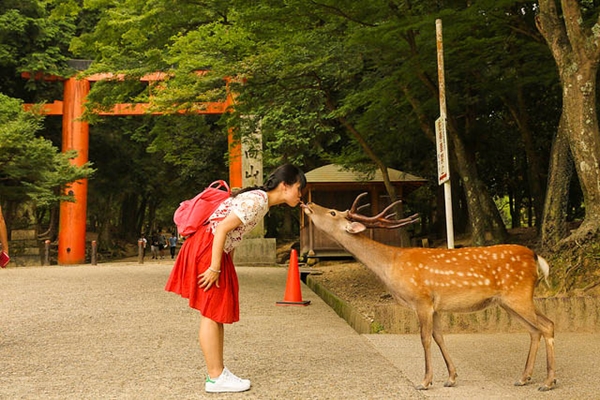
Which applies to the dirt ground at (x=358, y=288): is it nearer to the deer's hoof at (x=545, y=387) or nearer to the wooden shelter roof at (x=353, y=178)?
the deer's hoof at (x=545, y=387)

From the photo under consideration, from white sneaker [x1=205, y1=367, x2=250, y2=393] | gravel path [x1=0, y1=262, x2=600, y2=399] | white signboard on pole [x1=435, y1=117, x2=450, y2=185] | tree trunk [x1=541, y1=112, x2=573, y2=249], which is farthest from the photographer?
tree trunk [x1=541, y1=112, x2=573, y2=249]

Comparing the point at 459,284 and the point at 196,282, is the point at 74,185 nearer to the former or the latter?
the point at 196,282

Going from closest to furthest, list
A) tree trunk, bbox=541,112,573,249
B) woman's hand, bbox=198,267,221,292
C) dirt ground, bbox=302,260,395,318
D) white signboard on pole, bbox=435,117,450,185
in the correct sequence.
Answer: woman's hand, bbox=198,267,221,292 → white signboard on pole, bbox=435,117,450,185 → tree trunk, bbox=541,112,573,249 → dirt ground, bbox=302,260,395,318

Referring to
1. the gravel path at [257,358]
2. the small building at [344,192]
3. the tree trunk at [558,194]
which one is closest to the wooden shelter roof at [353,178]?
the small building at [344,192]

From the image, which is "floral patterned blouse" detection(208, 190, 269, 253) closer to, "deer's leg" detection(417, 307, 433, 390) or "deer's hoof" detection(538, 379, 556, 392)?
"deer's leg" detection(417, 307, 433, 390)

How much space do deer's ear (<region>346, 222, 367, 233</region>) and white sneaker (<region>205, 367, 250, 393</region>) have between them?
1.32 m

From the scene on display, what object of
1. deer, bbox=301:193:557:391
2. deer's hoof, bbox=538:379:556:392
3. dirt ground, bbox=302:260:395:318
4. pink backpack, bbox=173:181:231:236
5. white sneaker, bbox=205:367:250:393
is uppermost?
pink backpack, bbox=173:181:231:236

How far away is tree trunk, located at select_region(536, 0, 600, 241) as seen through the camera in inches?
292

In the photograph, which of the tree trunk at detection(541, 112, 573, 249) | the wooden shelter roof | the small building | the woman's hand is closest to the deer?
the woman's hand

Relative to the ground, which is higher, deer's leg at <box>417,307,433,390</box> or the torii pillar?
the torii pillar

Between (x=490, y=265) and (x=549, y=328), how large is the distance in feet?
1.88

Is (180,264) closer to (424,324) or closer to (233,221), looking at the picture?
Result: (233,221)

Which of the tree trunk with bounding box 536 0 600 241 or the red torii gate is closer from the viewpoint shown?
the tree trunk with bounding box 536 0 600 241

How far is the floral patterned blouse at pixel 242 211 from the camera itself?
4000 millimetres
